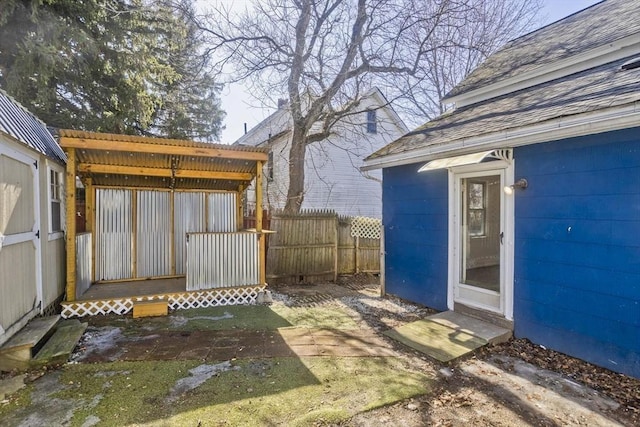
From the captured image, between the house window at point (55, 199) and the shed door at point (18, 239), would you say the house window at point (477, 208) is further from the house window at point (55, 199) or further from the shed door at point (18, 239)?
the house window at point (55, 199)

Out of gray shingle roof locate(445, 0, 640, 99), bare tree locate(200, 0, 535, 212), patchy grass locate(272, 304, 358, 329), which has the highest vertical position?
bare tree locate(200, 0, 535, 212)

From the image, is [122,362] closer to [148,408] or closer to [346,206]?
[148,408]

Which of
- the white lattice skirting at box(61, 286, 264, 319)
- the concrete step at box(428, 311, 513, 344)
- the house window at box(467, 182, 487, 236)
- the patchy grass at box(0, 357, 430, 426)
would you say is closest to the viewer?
the patchy grass at box(0, 357, 430, 426)

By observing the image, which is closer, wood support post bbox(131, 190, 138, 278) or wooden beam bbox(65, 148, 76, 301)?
wooden beam bbox(65, 148, 76, 301)

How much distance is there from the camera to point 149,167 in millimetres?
6574

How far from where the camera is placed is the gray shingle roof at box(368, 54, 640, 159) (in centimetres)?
383

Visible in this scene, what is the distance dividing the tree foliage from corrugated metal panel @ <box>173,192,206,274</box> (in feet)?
13.2

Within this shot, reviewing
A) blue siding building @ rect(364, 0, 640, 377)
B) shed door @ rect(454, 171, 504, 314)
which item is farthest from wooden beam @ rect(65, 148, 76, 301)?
shed door @ rect(454, 171, 504, 314)

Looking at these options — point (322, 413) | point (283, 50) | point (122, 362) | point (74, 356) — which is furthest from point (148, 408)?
point (283, 50)

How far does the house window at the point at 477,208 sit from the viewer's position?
18.4ft

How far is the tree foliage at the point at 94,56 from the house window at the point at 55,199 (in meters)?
4.74

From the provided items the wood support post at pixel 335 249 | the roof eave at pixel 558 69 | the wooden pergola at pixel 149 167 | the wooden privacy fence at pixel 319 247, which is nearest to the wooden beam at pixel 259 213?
the wooden pergola at pixel 149 167

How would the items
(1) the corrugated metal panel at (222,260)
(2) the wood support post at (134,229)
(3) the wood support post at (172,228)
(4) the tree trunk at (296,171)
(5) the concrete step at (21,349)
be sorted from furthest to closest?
(4) the tree trunk at (296,171)
(3) the wood support post at (172,228)
(2) the wood support post at (134,229)
(1) the corrugated metal panel at (222,260)
(5) the concrete step at (21,349)

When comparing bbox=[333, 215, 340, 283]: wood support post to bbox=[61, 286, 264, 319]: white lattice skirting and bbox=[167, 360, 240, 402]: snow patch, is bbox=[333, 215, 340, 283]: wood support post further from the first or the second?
bbox=[167, 360, 240, 402]: snow patch
